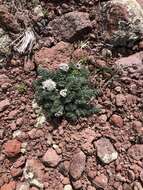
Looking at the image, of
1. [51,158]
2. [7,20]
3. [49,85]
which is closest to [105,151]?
[51,158]

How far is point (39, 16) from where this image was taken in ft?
15.7

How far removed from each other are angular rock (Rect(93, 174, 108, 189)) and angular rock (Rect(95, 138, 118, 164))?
0.16 m

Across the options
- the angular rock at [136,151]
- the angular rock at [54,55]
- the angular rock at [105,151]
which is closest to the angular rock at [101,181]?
the angular rock at [105,151]

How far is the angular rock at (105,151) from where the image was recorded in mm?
3889

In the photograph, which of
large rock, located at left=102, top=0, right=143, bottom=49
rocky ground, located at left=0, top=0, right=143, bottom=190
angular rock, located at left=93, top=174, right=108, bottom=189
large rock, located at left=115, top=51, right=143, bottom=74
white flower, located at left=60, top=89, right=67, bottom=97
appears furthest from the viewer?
large rock, located at left=102, top=0, right=143, bottom=49

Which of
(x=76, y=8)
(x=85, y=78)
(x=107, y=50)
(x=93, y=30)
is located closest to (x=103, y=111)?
(x=85, y=78)

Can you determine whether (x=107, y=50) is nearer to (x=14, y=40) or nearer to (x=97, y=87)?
(x=97, y=87)

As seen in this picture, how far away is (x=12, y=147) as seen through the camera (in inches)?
162

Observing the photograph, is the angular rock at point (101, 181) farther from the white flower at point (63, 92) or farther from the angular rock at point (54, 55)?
the angular rock at point (54, 55)

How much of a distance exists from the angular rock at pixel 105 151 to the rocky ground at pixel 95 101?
0.01m

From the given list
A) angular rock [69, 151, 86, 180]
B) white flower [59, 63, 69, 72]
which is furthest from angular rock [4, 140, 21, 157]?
white flower [59, 63, 69, 72]

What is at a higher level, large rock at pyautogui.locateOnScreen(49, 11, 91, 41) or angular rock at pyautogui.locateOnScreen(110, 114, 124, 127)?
large rock at pyautogui.locateOnScreen(49, 11, 91, 41)

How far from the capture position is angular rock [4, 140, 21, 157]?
408 centimetres

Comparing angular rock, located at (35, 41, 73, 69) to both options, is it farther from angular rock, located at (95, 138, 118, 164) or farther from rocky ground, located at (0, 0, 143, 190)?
angular rock, located at (95, 138, 118, 164)
